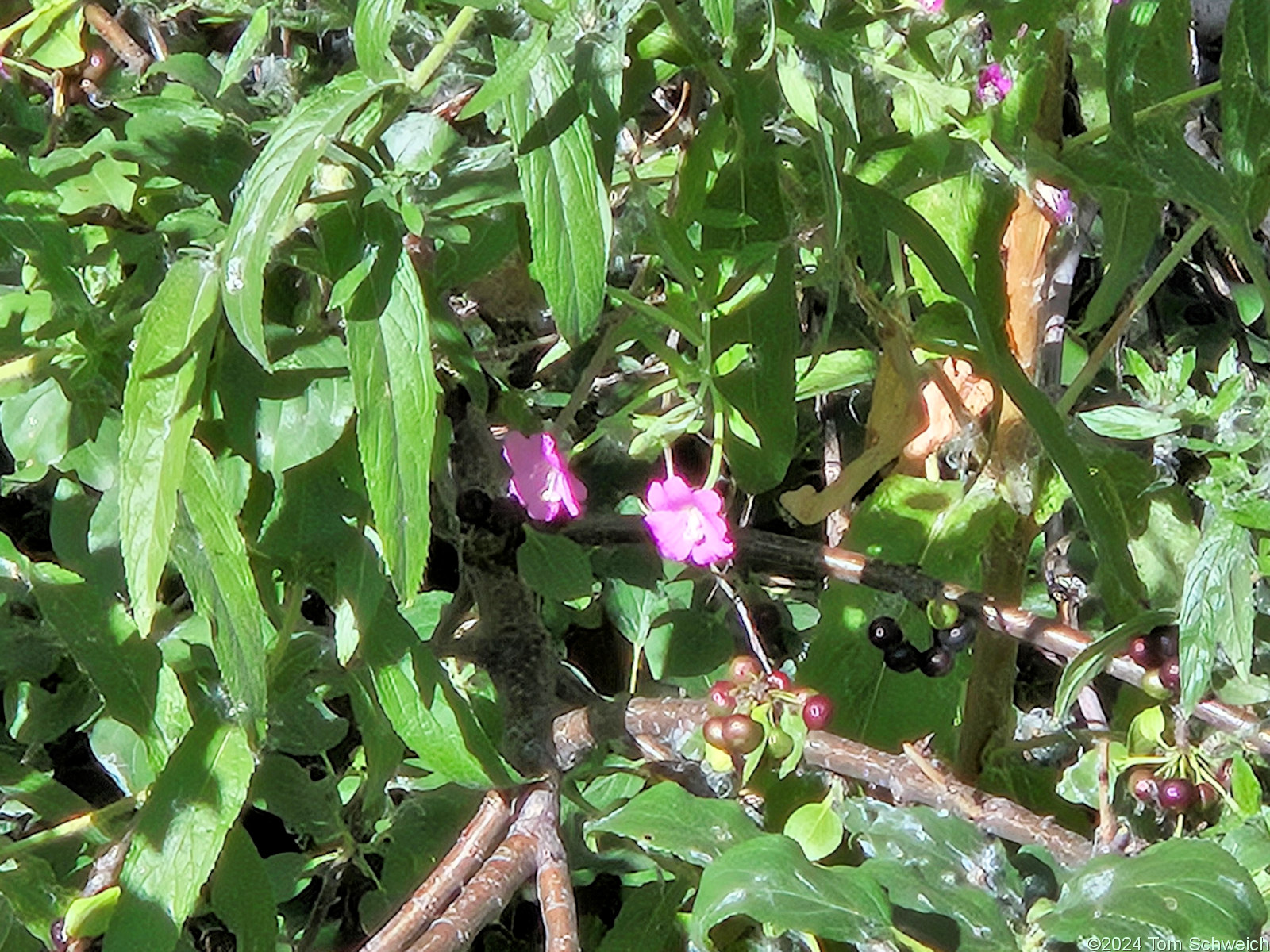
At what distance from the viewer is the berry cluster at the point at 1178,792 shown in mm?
637

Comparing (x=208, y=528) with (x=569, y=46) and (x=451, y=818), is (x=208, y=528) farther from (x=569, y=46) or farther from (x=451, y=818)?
(x=451, y=818)

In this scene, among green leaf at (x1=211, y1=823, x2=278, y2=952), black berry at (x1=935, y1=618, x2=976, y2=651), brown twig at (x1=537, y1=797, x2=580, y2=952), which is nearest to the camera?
brown twig at (x1=537, y1=797, x2=580, y2=952)

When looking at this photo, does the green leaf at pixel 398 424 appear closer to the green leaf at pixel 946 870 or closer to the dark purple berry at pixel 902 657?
the green leaf at pixel 946 870

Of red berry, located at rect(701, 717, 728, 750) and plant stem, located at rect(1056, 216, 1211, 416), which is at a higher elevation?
plant stem, located at rect(1056, 216, 1211, 416)

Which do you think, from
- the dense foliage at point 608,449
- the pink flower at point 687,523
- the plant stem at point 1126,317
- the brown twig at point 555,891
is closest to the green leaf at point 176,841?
the dense foliage at point 608,449

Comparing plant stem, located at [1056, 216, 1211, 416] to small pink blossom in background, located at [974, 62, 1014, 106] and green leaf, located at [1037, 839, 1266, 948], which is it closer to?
small pink blossom in background, located at [974, 62, 1014, 106]

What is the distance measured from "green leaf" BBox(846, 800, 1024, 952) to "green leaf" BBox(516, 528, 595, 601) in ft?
0.62

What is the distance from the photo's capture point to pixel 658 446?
701 millimetres

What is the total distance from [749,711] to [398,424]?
25 cm

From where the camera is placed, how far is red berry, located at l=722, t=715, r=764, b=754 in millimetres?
636

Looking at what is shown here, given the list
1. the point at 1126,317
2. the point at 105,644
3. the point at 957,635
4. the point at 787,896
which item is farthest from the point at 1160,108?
the point at 105,644

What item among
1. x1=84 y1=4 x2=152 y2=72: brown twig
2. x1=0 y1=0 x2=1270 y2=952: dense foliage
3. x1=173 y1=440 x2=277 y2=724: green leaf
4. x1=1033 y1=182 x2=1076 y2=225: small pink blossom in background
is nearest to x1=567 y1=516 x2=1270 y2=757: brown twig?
x1=0 y1=0 x2=1270 y2=952: dense foliage

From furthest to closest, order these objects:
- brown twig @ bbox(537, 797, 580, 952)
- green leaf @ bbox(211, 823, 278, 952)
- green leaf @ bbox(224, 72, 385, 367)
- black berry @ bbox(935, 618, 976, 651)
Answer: black berry @ bbox(935, 618, 976, 651)
green leaf @ bbox(211, 823, 278, 952)
brown twig @ bbox(537, 797, 580, 952)
green leaf @ bbox(224, 72, 385, 367)

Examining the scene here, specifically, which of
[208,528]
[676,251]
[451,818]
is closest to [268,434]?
[208,528]
